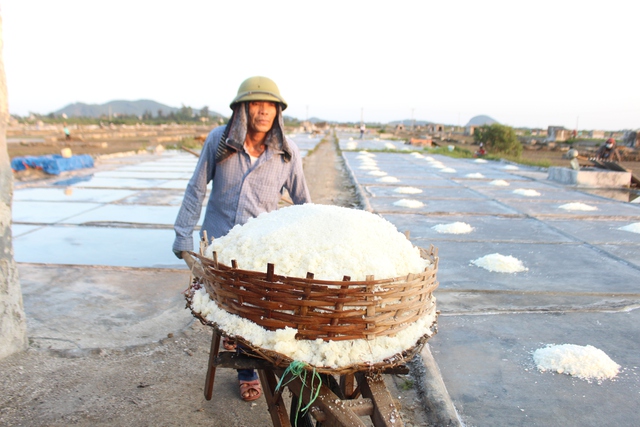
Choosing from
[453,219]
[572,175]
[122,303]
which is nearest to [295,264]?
[122,303]

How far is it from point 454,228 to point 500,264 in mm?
1442

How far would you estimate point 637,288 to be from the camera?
376 centimetres

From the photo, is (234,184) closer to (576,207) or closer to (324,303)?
(324,303)

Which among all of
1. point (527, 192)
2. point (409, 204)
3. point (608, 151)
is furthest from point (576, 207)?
point (608, 151)

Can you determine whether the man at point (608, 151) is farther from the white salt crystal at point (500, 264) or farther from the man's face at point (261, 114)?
the man's face at point (261, 114)

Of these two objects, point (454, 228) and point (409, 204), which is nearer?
point (454, 228)

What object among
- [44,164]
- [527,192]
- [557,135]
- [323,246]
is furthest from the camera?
[557,135]

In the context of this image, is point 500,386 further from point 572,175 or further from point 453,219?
point 572,175

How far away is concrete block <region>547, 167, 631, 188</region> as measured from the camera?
10016mm

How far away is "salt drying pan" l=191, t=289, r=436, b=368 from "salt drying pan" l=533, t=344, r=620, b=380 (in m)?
1.59

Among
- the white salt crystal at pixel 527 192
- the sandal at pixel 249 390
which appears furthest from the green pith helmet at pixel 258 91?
the white salt crystal at pixel 527 192

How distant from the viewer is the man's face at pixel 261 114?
7.11 feet

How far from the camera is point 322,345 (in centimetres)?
123

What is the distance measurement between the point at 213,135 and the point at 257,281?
4.12 feet
